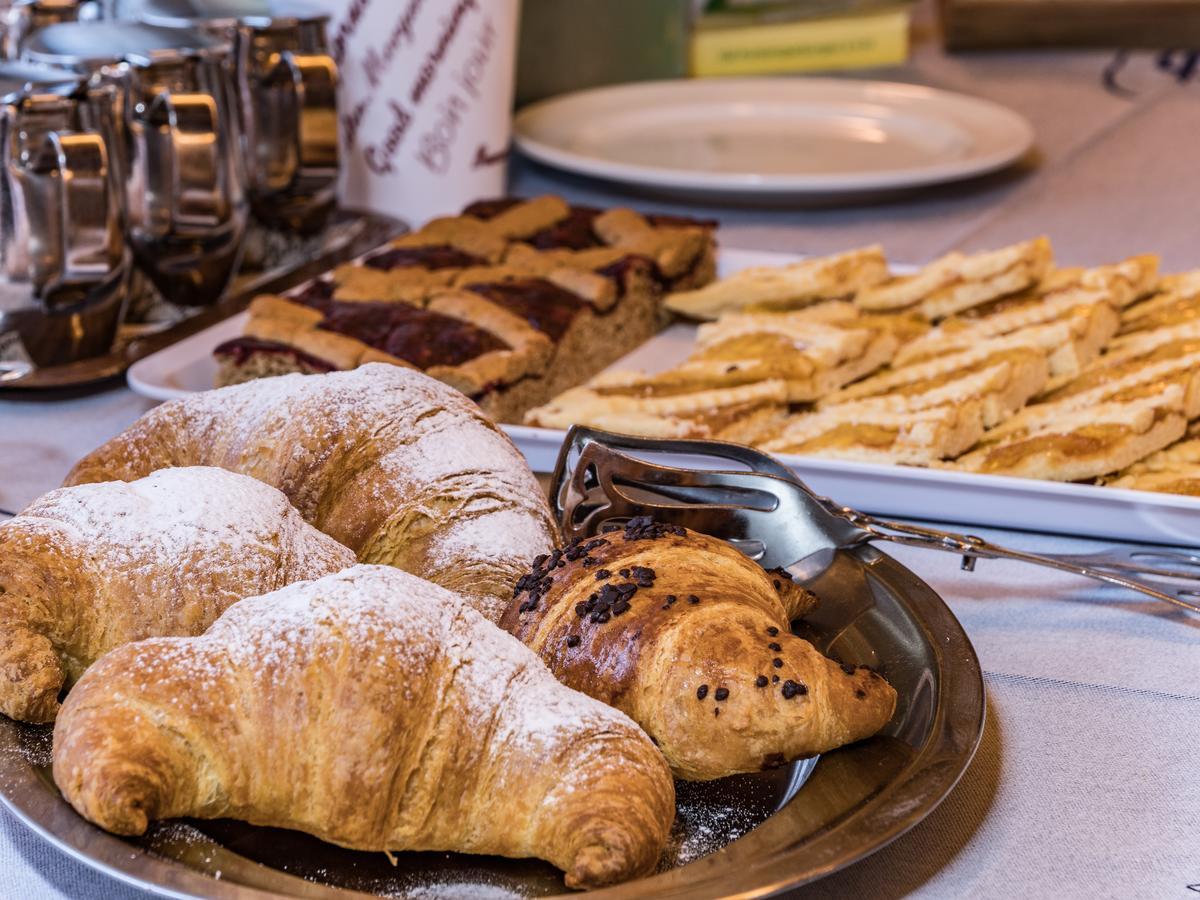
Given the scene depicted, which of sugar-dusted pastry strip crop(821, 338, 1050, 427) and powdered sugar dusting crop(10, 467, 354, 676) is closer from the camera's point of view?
powdered sugar dusting crop(10, 467, 354, 676)

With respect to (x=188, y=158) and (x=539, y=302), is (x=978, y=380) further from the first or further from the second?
(x=188, y=158)

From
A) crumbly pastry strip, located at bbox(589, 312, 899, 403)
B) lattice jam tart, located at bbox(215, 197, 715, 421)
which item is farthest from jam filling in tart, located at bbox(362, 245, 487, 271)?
crumbly pastry strip, located at bbox(589, 312, 899, 403)

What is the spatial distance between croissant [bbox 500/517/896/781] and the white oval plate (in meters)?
1.60

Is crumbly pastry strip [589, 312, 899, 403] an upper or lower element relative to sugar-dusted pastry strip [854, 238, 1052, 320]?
lower

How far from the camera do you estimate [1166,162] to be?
2.81 metres

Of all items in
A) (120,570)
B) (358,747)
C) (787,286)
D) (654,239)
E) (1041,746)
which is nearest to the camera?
(358,747)

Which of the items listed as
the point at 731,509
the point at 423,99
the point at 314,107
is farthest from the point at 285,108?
the point at 731,509

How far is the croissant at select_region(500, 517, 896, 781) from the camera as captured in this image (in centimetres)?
82

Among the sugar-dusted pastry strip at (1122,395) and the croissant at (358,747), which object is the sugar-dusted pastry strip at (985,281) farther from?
the croissant at (358,747)

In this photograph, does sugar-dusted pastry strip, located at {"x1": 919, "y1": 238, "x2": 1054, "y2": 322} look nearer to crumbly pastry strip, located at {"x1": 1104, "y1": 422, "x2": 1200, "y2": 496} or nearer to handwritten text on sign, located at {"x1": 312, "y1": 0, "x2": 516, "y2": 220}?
crumbly pastry strip, located at {"x1": 1104, "y1": 422, "x2": 1200, "y2": 496}

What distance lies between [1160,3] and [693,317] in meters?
2.32

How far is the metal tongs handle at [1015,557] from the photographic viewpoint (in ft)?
3.55

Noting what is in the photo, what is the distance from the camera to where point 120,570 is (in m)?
0.86

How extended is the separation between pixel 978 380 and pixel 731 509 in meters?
0.50
